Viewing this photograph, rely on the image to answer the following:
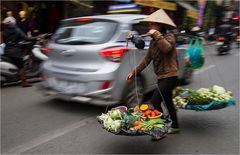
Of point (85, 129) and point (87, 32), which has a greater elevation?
point (87, 32)

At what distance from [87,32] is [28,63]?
3544 mm

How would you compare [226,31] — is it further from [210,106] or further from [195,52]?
[210,106]

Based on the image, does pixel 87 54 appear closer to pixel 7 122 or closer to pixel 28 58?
pixel 7 122

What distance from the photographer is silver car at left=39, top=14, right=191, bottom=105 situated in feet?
18.7

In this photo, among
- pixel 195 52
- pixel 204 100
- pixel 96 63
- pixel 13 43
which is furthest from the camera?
pixel 13 43

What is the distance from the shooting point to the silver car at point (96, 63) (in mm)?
5703

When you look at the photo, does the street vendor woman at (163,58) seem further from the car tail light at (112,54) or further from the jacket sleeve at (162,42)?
the car tail light at (112,54)

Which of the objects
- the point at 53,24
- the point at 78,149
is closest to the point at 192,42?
the point at 78,149

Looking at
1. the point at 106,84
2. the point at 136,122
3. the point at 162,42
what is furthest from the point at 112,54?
the point at 136,122

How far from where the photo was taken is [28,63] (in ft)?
30.2

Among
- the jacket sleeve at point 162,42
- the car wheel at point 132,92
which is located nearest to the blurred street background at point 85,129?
the car wheel at point 132,92

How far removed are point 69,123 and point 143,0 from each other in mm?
10623

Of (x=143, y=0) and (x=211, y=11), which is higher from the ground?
(x=143, y=0)

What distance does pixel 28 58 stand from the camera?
910 centimetres
